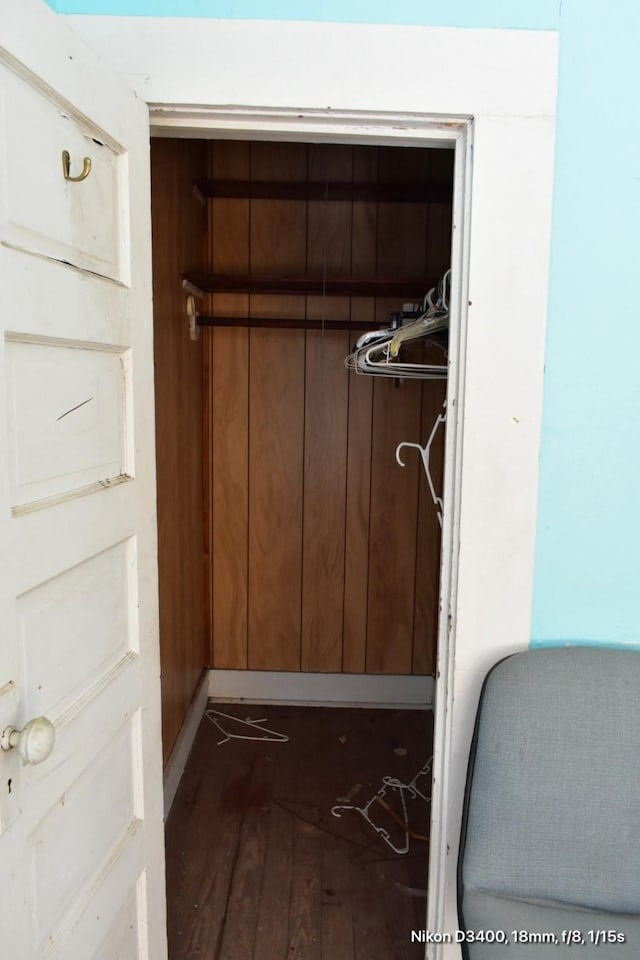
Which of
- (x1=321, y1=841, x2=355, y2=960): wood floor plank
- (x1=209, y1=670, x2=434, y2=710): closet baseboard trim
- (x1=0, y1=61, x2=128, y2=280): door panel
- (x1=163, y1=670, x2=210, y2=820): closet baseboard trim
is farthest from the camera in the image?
(x1=209, y1=670, x2=434, y2=710): closet baseboard trim

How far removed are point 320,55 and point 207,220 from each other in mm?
1938

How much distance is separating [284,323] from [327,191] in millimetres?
597

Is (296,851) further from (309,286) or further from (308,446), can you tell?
(309,286)

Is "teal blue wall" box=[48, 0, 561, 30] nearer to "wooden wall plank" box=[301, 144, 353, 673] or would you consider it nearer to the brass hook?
the brass hook

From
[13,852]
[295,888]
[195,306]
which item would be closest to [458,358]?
[13,852]

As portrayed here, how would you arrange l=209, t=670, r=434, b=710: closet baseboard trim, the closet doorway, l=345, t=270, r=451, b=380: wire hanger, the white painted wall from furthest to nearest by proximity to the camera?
l=209, t=670, r=434, b=710: closet baseboard trim < the closet doorway < l=345, t=270, r=451, b=380: wire hanger < the white painted wall

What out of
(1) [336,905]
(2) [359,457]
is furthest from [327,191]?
(1) [336,905]

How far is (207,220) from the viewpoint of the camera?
312cm

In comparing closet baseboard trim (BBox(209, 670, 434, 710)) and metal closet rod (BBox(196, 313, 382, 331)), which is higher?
metal closet rod (BBox(196, 313, 382, 331))

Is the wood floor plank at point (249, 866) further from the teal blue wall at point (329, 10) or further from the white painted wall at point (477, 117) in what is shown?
the teal blue wall at point (329, 10)

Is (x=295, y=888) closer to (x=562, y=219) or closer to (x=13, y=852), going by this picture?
(x=13, y=852)

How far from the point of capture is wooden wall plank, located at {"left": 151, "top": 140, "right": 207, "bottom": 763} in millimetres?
2336

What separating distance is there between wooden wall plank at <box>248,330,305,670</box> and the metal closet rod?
87mm

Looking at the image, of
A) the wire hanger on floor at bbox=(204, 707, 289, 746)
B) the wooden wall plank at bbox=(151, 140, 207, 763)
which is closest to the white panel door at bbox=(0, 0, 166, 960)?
the wooden wall plank at bbox=(151, 140, 207, 763)
